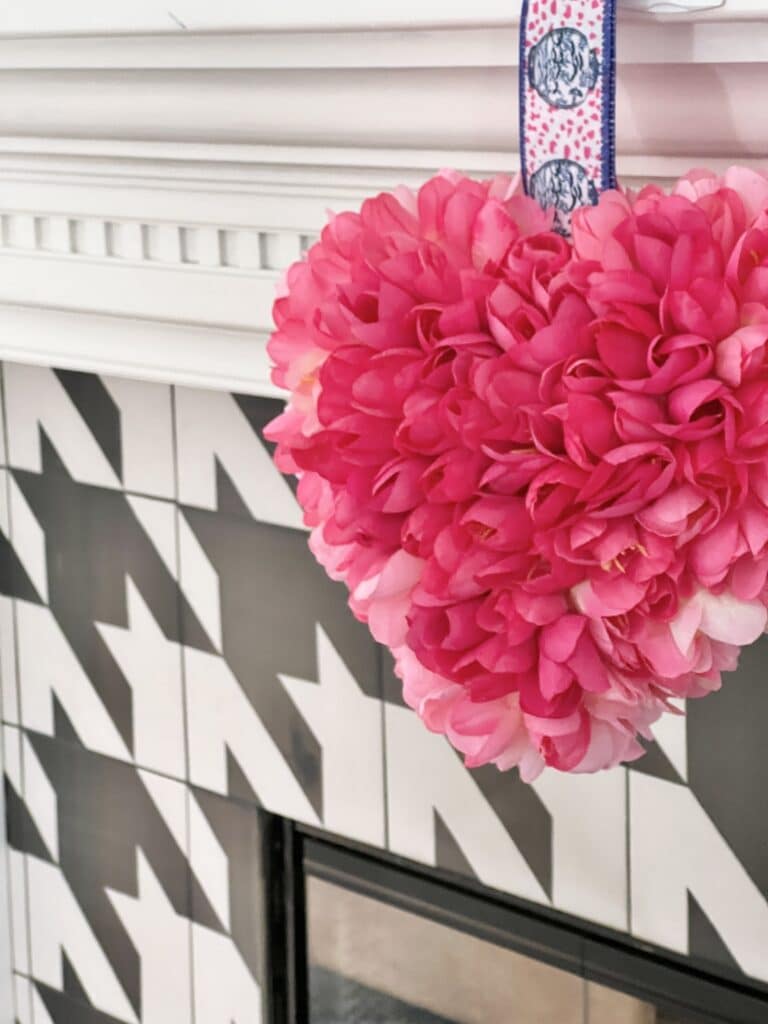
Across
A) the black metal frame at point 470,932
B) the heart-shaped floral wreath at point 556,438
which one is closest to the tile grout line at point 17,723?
the black metal frame at point 470,932

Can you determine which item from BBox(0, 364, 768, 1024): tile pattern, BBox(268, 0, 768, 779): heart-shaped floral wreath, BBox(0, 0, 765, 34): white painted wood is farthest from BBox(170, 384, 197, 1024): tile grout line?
BBox(268, 0, 768, 779): heart-shaped floral wreath

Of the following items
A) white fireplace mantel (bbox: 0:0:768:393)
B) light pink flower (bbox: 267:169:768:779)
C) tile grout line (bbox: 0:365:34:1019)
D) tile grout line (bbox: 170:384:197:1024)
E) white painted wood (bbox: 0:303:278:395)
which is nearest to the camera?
light pink flower (bbox: 267:169:768:779)

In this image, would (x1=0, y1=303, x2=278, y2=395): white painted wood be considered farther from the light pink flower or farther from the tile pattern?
the light pink flower

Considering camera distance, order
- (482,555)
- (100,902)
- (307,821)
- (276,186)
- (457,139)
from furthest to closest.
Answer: (100,902), (307,821), (276,186), (457,139), (482,555)

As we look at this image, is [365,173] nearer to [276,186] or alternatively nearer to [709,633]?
[276,186]

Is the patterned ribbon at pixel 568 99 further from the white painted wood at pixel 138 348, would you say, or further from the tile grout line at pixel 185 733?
the tile grout line at pixel 185 733

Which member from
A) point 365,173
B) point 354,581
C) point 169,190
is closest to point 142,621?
point 169,190

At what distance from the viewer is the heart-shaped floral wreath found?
0.47m

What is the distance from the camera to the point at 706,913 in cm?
88

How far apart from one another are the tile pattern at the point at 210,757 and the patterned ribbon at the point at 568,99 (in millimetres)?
400

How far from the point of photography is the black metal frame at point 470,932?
906mm

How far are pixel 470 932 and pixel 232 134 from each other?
609mm

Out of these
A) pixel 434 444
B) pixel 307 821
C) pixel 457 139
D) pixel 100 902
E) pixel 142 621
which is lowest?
pixel 100 902

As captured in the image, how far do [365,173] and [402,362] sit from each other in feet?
0.79
